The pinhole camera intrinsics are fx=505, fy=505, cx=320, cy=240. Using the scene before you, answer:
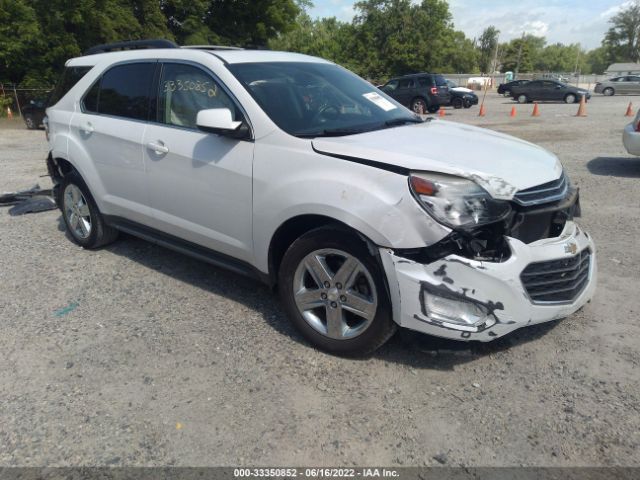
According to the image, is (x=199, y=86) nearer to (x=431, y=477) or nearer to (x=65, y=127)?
(x=65, y=127)

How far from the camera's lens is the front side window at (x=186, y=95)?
3.59 m

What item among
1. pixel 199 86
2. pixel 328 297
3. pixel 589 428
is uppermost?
pixel 199 86

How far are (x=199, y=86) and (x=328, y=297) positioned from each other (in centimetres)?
186

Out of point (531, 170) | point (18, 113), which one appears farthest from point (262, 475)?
point (18, 113)

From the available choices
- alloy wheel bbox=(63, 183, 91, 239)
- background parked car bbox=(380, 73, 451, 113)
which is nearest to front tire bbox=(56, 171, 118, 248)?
alloy wheel bbox=(63, 183, 91, 239)

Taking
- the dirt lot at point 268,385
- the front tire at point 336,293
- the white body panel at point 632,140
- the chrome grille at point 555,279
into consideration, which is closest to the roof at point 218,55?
the front tire at point 336,293

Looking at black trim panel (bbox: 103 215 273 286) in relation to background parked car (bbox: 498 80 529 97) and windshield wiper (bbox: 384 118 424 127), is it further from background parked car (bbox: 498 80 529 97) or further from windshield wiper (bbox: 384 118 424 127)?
background parked car (bbox: 498 80 529 97)

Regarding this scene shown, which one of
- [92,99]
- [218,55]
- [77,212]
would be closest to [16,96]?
[77,212]

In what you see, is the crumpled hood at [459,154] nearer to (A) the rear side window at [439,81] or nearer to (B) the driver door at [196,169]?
(B) the driver door at [196,169]

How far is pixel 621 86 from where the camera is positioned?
3647 cm

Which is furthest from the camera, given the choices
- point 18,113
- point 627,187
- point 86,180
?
point 18,113

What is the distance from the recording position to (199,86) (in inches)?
146

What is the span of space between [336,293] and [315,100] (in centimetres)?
148

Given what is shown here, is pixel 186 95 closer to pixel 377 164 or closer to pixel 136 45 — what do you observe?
pixel 136 45
